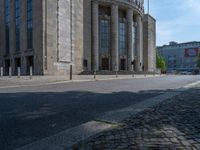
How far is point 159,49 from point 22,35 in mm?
144700

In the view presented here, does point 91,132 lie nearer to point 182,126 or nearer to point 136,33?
point 182,126

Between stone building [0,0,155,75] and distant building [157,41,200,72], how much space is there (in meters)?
91.6

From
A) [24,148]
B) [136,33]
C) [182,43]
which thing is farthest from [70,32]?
[182,43]

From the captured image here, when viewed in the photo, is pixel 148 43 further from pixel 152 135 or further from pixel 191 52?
pixel 152 135

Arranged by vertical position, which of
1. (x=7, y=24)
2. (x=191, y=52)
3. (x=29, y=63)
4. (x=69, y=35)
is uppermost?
(x=191, y=52)

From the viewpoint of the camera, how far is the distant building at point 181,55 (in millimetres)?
167500

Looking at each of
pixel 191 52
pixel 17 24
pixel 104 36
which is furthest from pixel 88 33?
Answer: pixel 191 52

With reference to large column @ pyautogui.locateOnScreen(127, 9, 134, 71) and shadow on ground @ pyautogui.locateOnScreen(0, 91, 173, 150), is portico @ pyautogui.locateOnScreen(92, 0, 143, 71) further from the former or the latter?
shadow on ground @ pyautogui.locateOnScreen(0, 91, 173, 150)

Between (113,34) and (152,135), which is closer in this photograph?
(152,135)

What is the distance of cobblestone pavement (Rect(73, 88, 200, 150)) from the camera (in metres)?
4.85

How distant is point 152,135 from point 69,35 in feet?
160

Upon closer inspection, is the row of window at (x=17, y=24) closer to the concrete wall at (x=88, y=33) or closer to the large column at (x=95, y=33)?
the concrete wall at (x=88, y=33)

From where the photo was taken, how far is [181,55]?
568ft

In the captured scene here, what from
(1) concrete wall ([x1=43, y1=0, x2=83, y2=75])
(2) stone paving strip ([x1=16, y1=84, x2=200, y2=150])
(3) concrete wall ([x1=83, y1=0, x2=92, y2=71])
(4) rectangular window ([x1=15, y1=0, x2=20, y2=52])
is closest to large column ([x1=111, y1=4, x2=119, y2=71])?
(3) concrete wall ([x1=83, y1=0, x2=92, y2=71])
